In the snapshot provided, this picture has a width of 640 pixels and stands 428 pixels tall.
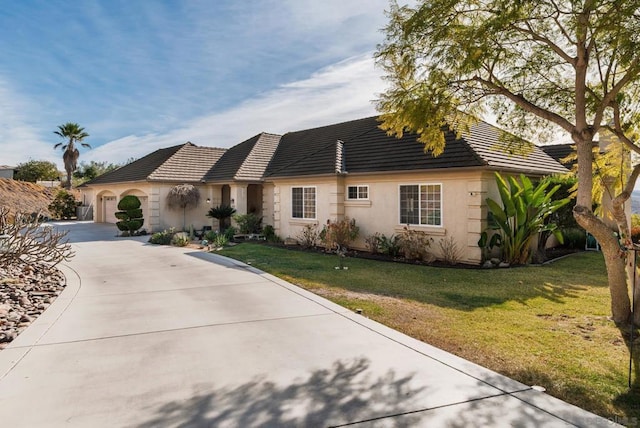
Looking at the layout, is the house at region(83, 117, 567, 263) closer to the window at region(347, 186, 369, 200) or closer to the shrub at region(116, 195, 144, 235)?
the window at region(347, 186, 369, 200)

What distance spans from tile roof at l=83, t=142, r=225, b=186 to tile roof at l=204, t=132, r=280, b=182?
73 centimetres

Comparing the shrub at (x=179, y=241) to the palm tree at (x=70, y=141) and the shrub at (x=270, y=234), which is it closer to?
the shrub at (x=270, y=234)

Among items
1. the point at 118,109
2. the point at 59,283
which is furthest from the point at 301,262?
the point at 118,109

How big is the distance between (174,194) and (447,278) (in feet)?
57.9

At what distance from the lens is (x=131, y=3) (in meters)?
11.6

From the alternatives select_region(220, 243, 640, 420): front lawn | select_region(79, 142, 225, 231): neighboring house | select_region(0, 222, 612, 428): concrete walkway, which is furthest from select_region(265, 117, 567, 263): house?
select_region(79, 142, 225, 231): neighboring house

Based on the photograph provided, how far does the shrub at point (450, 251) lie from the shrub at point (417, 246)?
0.47 m

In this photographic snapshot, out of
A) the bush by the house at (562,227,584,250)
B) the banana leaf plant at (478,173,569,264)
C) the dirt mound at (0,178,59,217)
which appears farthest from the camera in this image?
the dirt mound at (0,178,59,217)

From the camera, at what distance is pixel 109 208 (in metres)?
31.3

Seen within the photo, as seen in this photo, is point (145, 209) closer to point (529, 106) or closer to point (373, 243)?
point (373, 243)

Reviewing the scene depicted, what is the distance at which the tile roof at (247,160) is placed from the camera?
2355cm

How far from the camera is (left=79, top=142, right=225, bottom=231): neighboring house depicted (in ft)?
78.6

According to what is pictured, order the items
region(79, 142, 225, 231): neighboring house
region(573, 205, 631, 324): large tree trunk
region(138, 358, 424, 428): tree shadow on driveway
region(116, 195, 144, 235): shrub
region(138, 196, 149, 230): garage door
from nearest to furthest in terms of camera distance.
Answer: region(138, 358, 424, 428): tree shadow on driveway < region(573, 205, 631, 324): large tree trunk < region(116, 195, 144, 235): shrub < region(79, 142, 225, 231): neighboring house < region(138, 196, 149, 230): garage door

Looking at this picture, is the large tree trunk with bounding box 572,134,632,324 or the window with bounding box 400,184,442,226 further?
the window with bounding box 400,184,442,226
